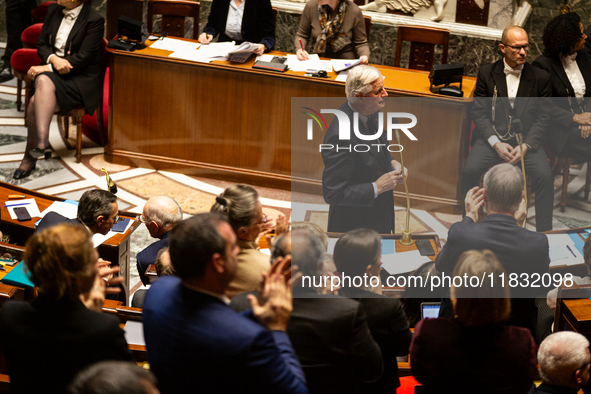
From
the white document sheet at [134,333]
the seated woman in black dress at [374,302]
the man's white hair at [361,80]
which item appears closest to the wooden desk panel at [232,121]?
the man's white hair at [361,80]

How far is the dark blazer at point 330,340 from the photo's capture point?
5.74 ft

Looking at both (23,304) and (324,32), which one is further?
(324,32)

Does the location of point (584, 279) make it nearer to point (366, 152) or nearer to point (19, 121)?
point (366, 152)

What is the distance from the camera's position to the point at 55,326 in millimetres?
1760

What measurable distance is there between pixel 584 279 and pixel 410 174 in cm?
210

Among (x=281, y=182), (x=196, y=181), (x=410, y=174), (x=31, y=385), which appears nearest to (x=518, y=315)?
(x=31, y=385)

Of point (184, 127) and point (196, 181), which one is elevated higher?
point (184, 127)

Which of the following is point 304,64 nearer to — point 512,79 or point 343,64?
point 343,64

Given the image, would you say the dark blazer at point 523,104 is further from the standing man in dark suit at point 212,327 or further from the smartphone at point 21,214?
the standing man in dark suit at point 212,327

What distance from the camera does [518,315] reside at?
2420 mm

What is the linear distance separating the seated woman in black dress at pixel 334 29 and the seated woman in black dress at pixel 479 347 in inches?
139

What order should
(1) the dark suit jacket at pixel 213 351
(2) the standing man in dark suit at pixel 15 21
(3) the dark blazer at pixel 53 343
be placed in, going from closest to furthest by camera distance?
(1) the dark suit jacket at pixel 213 351
(3) the dark blazer at pixel 53 343
(2) the standing man in dark suit at pixel 15 21

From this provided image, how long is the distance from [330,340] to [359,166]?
4.48 ft

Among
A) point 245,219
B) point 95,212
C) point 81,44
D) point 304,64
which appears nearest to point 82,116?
point 81,44
